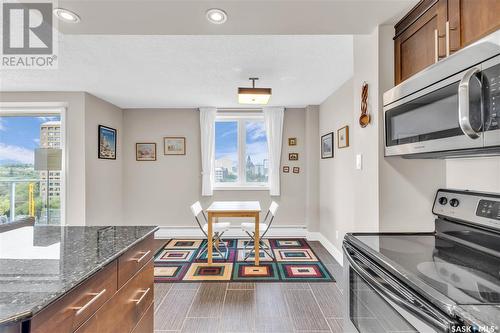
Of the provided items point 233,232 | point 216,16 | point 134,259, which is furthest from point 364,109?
point 233,232

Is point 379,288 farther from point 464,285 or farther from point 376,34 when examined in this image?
point 376,34

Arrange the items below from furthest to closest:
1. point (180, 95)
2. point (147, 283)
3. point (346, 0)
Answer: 1. point (180, 95)
2. point (147, 283)
3. point (346, 0)

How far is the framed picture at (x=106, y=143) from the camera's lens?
14.0ft

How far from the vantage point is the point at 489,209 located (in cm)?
120

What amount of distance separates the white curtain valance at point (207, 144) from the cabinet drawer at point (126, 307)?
3.19 m

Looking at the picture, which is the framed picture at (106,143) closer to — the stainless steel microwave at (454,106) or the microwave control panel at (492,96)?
the stainless steel microwave at (454,106)

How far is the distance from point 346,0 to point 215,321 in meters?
2.47

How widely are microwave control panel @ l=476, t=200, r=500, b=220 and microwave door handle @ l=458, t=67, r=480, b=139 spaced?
1.63 ft

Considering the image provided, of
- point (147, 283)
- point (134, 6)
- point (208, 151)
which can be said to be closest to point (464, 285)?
point (147, 283)

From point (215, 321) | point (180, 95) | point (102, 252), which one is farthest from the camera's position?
point (180, 95)

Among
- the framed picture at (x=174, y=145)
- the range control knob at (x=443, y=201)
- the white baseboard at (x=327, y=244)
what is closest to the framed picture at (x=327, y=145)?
the white baseboard at (x=327, y=244)

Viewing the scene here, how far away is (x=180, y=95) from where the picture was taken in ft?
13.5

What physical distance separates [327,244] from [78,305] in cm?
382

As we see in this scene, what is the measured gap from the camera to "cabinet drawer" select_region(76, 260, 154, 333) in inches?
43.0
